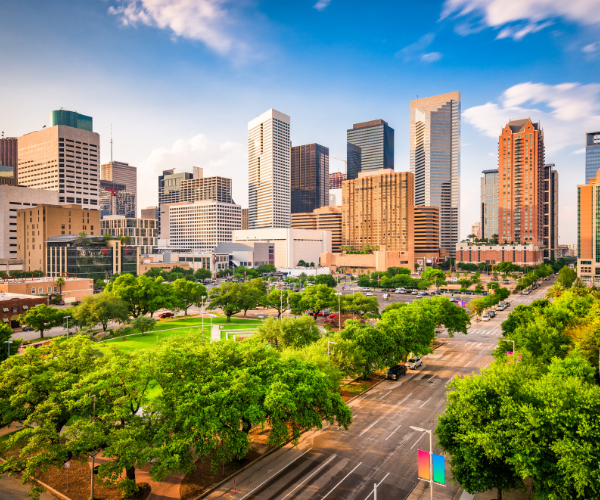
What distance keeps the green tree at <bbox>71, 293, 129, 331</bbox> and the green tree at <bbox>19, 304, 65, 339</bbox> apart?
9.77ft

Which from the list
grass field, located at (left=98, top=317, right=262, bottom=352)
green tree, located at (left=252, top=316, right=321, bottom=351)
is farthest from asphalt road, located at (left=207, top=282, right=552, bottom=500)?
grass field, located at (left=98, top=317, right=262, bottom=352)

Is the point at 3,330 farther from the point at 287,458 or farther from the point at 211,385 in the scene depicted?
the point at 287,458

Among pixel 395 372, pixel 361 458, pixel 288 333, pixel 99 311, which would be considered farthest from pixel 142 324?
pixel 361 458

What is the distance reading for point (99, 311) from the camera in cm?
6494

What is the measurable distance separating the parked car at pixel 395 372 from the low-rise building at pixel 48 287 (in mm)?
73748

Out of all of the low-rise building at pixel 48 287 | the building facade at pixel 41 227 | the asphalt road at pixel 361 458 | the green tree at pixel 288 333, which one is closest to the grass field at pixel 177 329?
the green tree at pixel 288 333

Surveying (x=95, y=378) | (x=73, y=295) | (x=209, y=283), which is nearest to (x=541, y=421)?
(x=95, y=378)

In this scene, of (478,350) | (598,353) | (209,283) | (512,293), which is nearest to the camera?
(598,353)

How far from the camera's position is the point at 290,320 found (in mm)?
47875

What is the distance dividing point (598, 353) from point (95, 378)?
42209 mm

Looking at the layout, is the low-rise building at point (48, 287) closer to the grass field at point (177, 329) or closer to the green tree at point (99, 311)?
the green tree at point (99, 311)

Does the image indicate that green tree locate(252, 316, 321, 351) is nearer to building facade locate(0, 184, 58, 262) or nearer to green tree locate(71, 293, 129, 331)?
green tree locate(71, 293, 129, 331)

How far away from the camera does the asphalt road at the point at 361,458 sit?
25.2 metres

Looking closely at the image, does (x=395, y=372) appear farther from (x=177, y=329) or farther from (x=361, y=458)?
(x=177, y=329)
